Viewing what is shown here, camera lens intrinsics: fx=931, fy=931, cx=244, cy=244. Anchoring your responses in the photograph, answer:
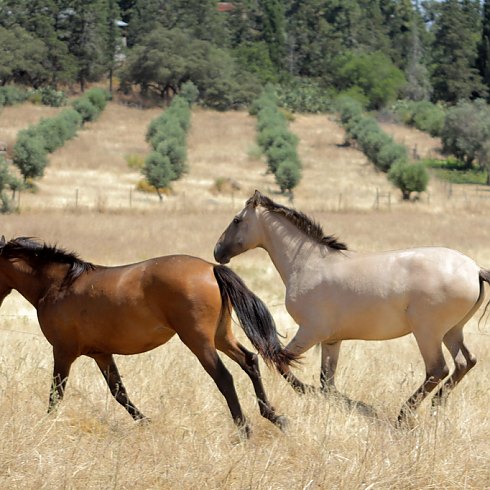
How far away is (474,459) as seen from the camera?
511 centimetres

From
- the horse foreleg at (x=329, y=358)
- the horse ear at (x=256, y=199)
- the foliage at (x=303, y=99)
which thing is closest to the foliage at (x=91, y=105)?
the foliage at (x=303, y=99)

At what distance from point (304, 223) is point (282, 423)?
2.54m

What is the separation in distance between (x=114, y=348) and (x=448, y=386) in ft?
8.70

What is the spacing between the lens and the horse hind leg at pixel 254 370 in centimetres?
596

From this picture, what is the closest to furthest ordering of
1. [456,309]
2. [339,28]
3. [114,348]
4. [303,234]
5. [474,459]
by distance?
[474,459]
[114,348]
[456,309]
[303,234]
[339,28]

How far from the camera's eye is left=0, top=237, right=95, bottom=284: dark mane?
22.1 feet

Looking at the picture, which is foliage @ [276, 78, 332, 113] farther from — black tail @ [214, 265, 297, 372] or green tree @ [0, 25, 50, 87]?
black tail @ [214, 265, 297, 372]

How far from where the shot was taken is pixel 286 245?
8.01 metres

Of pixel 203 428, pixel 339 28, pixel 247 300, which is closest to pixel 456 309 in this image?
pixel 247 300

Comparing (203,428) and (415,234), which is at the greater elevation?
(203,428)

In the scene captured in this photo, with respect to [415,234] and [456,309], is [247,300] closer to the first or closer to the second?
[456,309]

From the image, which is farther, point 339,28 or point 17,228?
point 339,28

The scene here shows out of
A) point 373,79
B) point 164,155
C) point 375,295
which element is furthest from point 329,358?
point 373,79

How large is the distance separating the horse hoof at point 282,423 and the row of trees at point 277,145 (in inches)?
1938
